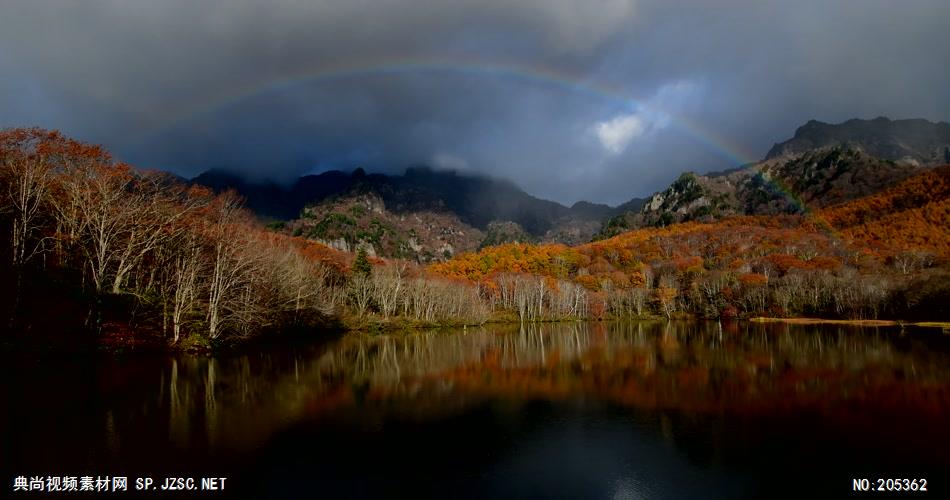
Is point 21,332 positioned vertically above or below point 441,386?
above

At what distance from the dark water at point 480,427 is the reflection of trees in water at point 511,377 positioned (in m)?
0.20

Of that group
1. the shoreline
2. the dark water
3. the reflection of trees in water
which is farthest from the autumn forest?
the reflection of trees in water

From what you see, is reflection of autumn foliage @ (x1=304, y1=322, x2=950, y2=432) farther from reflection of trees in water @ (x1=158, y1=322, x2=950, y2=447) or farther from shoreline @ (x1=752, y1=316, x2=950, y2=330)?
shoreline @ (x1=752, y1=316, x2=950, y2=330)

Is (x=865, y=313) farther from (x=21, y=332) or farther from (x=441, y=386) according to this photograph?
(x=21, y=332)

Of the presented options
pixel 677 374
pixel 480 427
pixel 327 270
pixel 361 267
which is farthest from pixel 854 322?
pixel 480 427

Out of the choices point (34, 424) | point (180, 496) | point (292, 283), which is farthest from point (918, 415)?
point (292, 283)

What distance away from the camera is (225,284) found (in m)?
42.2

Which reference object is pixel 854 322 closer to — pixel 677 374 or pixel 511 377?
pixel 677 374

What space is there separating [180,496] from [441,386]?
1782 centimetres

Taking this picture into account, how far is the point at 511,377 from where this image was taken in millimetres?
32656

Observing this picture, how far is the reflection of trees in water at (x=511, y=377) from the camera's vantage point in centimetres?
2153

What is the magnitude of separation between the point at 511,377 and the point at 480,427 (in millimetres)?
13498

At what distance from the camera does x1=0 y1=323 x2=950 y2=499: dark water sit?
1345 cm

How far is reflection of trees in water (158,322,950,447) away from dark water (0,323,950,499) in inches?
8.0
